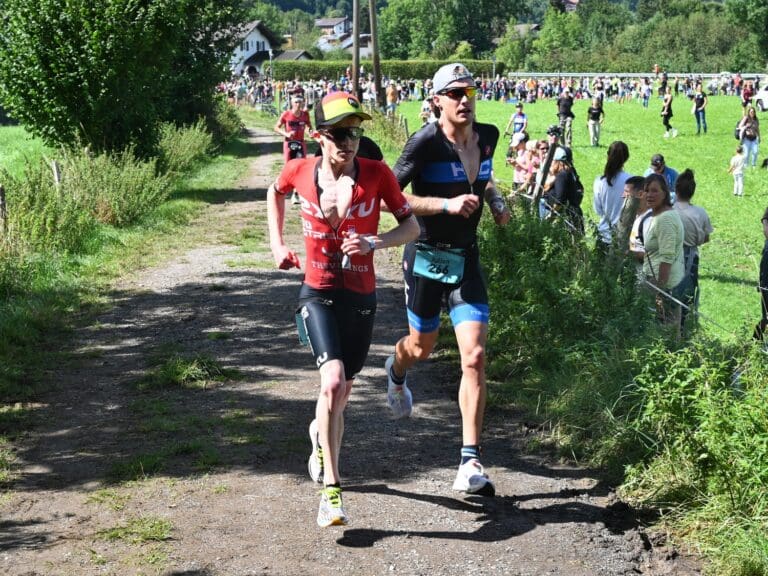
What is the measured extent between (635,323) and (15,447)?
14.0 ft

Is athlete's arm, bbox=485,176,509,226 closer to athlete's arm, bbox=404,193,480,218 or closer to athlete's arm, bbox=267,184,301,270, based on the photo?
athlete's arm, bbox=404,193,480,218

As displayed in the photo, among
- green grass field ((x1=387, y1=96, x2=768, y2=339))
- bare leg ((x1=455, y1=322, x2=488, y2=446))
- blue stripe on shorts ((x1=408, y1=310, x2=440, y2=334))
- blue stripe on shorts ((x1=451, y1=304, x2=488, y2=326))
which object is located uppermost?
blue stripe on shorts ((x1=451, y1=304, x2=488, y2=326))

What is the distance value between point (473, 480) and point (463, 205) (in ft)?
5.06

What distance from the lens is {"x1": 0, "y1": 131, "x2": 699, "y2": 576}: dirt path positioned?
4961 mm

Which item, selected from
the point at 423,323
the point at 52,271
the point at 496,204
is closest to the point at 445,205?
the point at 496,204

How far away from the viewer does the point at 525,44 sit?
127625 mm

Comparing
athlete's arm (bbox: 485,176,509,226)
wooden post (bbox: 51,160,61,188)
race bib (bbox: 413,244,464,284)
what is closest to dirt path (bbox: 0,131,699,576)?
race bib (bbox: 413,244,464,284)

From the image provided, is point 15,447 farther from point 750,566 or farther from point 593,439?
point 750,566

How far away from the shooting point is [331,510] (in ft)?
16.9

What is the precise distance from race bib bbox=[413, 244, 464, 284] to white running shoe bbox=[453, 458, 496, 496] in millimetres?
1103

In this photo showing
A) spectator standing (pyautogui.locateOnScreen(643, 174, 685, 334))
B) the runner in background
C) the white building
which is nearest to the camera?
spectator standing (pyautogui.locateOnScreen(643, 174, 685, 334))

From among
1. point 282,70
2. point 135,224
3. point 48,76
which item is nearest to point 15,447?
point 135,224

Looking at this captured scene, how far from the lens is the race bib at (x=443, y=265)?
20.2 feet

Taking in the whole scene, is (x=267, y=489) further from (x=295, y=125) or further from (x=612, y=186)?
(x=295, y=125)
